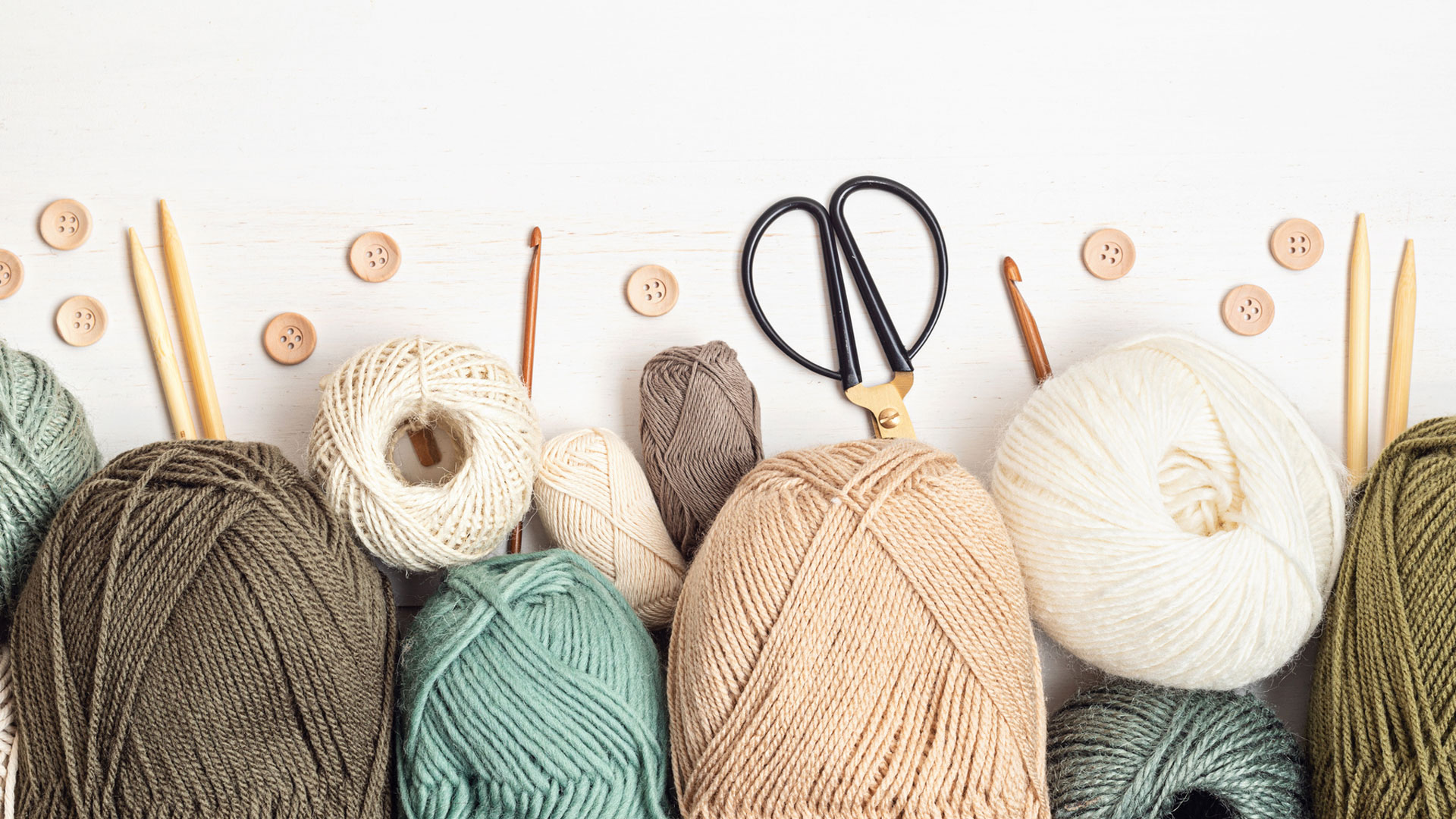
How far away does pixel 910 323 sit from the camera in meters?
0.91

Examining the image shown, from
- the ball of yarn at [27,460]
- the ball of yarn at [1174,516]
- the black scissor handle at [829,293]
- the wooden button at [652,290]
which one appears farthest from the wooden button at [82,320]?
the ball of yarn at [1174,516]

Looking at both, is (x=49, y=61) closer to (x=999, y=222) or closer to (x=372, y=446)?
(x=372, y=446)

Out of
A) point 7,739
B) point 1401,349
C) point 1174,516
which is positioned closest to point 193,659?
point 7,739

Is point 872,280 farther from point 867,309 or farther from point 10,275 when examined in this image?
point 10,275

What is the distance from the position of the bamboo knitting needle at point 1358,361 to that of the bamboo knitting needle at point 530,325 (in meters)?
0.84

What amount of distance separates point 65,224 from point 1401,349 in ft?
4.50

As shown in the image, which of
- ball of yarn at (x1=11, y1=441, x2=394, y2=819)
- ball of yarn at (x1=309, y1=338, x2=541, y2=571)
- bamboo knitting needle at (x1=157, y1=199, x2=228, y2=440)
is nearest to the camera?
ball of yarn at (x1=11, y1=441, x2=394, y2=819)

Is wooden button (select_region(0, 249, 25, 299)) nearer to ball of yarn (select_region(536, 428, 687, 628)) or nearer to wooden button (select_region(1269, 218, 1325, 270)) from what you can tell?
ball of yarn (select_region(536, 428, 687, 628))

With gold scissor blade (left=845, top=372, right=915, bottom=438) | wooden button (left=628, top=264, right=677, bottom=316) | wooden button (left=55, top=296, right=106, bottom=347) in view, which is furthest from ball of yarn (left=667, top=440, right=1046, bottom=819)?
wooden button (left=55, top=296, right=106, bottom=347)

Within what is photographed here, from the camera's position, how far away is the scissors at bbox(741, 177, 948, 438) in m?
0.89

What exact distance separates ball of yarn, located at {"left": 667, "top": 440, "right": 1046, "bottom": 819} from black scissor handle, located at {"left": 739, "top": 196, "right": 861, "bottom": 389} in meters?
0.18

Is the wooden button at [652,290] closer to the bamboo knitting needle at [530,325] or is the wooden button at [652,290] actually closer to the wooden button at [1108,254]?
the bamboo knitting needle at [530,325]

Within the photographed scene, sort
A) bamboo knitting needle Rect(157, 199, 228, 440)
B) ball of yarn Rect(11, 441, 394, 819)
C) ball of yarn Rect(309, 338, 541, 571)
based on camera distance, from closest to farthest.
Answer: ball of yarn Rect(11, 441, 394, 819), ball of yarn Rect(309, 338, 541, 571), bamboo knitting needle Rect(157, 199, 228, 440)

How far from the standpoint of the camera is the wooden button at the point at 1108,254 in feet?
2.96
